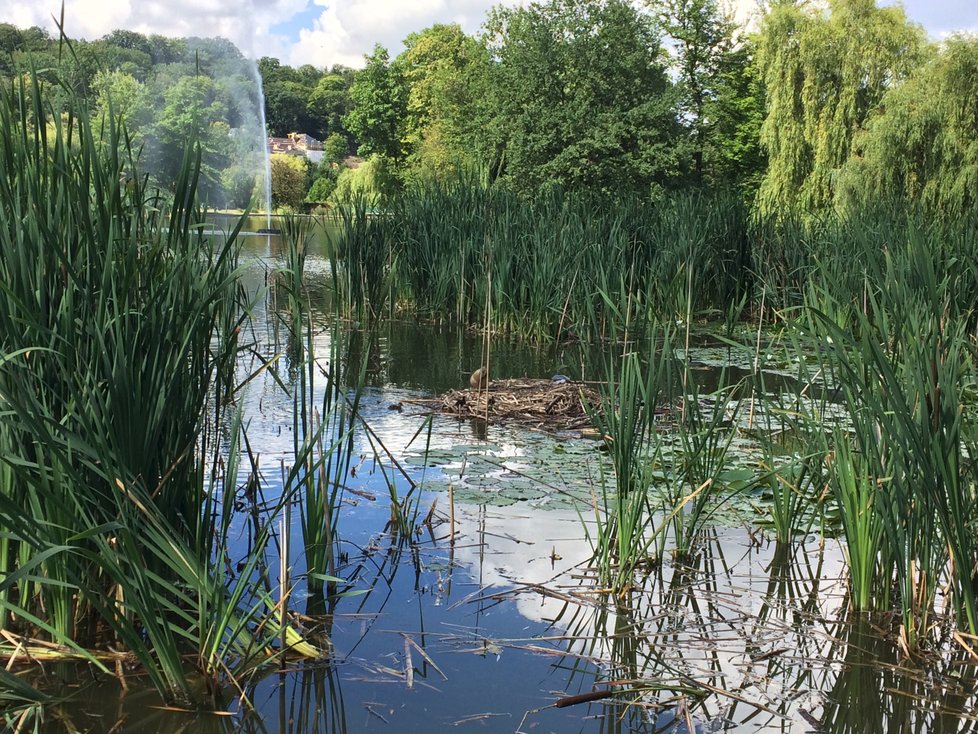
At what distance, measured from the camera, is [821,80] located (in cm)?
1853

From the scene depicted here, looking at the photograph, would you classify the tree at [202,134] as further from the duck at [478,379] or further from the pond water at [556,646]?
the pond water at [556,646]

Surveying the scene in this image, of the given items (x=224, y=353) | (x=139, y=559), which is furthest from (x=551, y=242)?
(x=139, y=559)

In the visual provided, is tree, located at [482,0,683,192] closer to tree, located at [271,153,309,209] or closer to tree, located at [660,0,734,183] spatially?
tree, located at [660,0,734,183]

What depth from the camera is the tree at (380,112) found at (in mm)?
52969

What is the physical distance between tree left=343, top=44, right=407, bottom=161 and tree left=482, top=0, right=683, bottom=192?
105ft

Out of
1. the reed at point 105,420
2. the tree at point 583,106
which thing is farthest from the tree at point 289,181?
the reed at point 105,420

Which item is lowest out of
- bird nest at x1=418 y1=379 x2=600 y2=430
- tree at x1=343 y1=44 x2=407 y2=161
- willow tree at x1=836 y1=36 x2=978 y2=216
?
bird nest at x1=418 y1=379 x2=600 y2=430

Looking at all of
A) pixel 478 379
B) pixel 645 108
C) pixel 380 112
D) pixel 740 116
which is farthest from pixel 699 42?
pixel 478 379

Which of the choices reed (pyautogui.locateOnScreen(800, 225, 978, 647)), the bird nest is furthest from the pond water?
the bird nest

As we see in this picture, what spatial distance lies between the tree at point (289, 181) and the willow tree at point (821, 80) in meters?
20.1

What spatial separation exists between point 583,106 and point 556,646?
1891cm

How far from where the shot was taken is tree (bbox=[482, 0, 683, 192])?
20.6 meters

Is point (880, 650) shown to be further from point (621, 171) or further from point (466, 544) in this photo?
point (621, 171)

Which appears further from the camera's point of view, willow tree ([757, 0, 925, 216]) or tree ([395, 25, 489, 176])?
tree ([395, 25, 489, 176])
